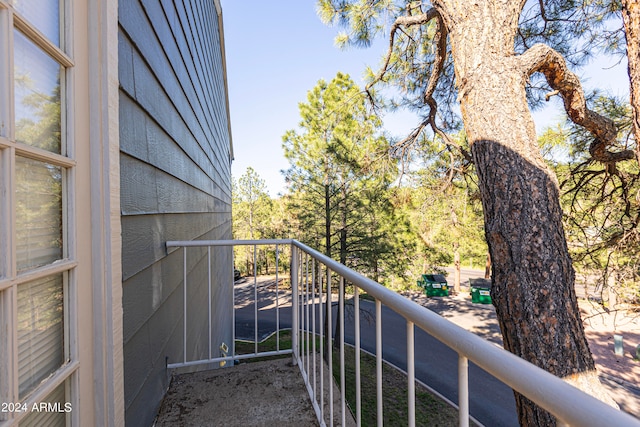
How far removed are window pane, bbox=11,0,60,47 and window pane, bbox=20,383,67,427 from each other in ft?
3.10

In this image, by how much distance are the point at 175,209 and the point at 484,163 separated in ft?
7.12

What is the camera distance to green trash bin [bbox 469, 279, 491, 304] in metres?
12.0

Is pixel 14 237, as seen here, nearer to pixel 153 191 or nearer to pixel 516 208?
pixel 153 191

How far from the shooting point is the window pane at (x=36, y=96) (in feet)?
2.34

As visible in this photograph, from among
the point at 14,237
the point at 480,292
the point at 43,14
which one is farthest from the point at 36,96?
the point at 480,292

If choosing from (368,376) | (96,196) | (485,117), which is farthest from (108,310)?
(368,376)

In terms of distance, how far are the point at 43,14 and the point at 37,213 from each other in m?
0.53

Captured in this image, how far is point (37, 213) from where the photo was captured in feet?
2.53

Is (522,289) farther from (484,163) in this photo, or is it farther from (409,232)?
(409,232)

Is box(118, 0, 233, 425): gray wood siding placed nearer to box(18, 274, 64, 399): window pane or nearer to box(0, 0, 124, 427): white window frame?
box(0, 0, 124, 427): white window frame

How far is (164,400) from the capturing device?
5.49 feet

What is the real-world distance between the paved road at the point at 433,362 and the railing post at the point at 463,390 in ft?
8.33

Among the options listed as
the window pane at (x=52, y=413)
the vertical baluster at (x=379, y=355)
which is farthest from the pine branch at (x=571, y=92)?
the window pane at (x=52, y=413)

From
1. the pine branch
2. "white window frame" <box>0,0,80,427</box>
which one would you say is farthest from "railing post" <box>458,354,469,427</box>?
the pine branch
